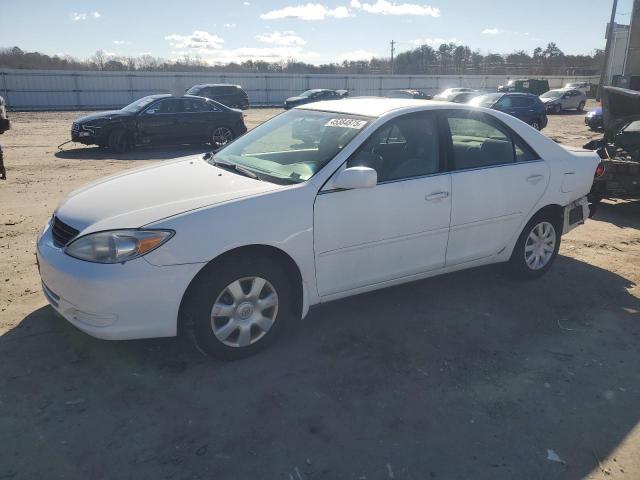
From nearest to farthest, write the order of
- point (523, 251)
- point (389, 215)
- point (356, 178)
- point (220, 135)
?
point (356, 178) → point (389, 215) → point (523, 251) → point (220, 135)

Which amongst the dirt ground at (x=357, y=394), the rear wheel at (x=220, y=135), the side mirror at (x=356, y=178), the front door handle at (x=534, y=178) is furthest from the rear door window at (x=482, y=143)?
the rear wheel at (x=220, y=135)

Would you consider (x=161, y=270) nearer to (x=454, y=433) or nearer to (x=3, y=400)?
→ (x=3, y=400)

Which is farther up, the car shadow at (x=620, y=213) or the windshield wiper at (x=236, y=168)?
the windshield wiper at (x=236, y=168)

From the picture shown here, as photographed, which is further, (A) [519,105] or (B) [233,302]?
(A) [519,105]

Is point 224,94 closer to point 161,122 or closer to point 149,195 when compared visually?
point 161,122

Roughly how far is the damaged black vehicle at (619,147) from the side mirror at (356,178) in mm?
4342

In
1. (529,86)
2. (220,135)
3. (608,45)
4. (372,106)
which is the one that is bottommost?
(220,135)

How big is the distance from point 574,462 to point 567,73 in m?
76.6

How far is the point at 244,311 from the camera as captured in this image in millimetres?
3354

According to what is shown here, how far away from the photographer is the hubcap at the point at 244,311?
3275 millimetres

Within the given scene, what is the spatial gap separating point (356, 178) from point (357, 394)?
53.4 inches

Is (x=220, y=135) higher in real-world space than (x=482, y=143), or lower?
lower

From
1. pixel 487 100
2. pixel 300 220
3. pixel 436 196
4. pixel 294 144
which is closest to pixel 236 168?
pixel 294 144

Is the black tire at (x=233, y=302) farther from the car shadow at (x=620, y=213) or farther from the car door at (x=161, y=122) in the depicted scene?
the car door at (x=161, y=122)
